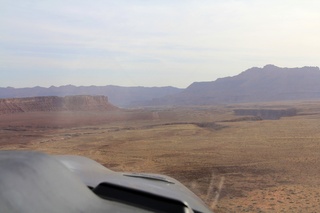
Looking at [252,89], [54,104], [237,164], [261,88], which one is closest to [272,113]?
[54,104]

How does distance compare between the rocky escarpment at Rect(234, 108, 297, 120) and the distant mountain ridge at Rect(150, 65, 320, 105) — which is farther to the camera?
the distant mountain ridge at Rect(150, 65, 320, 105)

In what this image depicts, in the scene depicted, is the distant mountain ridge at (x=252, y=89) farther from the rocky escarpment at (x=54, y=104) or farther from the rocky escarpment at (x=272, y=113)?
the rocky escarpment at (x=272, y=113)

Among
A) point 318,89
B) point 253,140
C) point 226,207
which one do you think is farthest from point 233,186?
point 318,89

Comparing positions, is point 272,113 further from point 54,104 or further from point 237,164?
point 237,164

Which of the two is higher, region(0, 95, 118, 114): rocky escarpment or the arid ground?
region(0, 95, 118, 114): rocky escarpment

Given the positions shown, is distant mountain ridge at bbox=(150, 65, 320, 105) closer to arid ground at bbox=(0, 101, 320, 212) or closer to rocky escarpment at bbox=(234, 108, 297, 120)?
rocky escarpment at bbox=(234, 108, 297, 120)

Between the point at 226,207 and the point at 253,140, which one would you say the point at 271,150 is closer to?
the point at 253,140

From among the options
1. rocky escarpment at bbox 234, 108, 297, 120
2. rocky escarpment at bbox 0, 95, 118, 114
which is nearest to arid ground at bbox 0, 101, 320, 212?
rocky escarpment at bbox 234, 108, 297, 120

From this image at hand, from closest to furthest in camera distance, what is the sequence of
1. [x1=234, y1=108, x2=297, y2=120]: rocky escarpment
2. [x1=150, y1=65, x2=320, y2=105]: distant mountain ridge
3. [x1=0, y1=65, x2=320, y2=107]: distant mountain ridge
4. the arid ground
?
1. the arid ground
2. [x1=234, y1=108, x2=297, y2=120]: rocky escarpment
3. [x1=150, y1=65, x2=320, y2=105]: distant mountain ridge
4. [x1=0, y1=65, x2=320, y2=107]: distant mountain ridge

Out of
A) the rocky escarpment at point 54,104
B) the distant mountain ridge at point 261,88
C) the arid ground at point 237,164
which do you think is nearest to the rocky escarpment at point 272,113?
the arid ground at point 237,164
